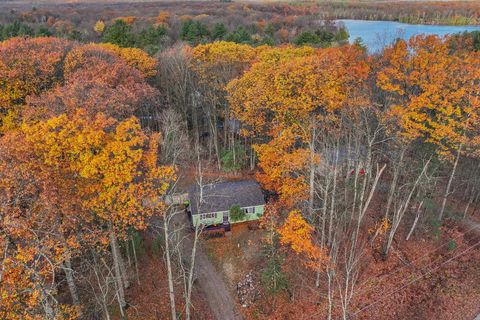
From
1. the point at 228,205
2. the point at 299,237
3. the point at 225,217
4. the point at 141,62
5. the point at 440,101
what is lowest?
the point at 225,217

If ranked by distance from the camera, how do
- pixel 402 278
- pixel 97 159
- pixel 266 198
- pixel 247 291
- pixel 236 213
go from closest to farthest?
pixel 97 159 → pixel 247 291 → pixel 402 278 → pixel 236 213 → pixel 266 198

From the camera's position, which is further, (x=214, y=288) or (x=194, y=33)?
(x=194, y=33)

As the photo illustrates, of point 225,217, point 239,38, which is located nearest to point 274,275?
point 225,217

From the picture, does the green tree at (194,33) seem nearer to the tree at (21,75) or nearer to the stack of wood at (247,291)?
the tree at (21,75)

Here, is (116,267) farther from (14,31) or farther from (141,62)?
(14,31)

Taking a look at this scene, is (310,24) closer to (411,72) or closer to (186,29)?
(186,29)

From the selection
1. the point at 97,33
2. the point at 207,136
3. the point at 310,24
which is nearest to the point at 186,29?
the point at 97,33

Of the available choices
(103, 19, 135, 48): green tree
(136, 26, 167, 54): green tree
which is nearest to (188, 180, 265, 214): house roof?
(136, 26, 167, 54): green tree

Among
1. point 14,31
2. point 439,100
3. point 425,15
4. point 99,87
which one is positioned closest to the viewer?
point 439,100
